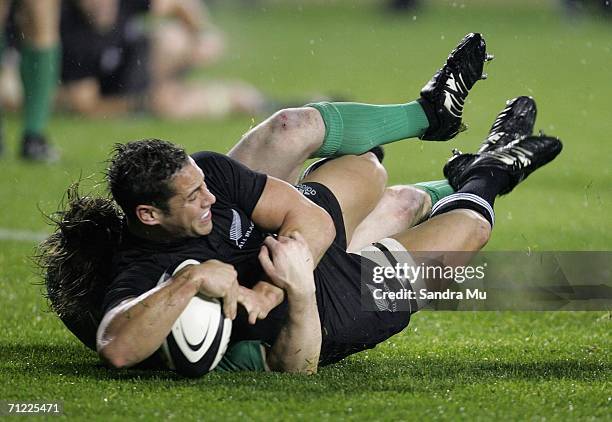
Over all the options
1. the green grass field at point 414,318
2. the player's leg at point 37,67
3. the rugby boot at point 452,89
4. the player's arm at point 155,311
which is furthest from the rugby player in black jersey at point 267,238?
the player's leg at point 37,67

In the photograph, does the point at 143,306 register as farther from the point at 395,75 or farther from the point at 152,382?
the point at 395,75

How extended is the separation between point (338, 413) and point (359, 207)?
1539 mm

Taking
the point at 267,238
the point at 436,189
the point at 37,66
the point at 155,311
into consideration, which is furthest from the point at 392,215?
the point at 37,66

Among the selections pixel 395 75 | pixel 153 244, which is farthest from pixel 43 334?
pixel 395 75

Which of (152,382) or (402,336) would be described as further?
(402,336)

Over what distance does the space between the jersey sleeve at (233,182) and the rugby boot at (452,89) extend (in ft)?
4.87

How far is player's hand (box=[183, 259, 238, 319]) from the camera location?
4.46 m

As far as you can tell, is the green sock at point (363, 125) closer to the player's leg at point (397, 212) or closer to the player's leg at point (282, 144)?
the player's leg at point (282, 144)

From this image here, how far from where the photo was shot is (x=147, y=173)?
4.66 metres

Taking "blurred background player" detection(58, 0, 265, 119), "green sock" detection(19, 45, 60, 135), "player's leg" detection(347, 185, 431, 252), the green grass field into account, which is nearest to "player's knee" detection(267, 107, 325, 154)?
"player's leg" detection(347, 185, 431, 252)

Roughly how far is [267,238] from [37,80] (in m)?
6.77

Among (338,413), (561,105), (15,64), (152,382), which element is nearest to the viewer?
(338,413)

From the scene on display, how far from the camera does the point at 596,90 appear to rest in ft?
46.3

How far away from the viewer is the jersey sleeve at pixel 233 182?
4910 mm
